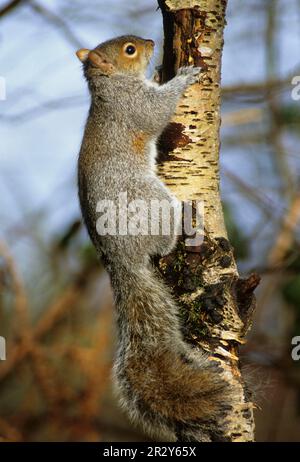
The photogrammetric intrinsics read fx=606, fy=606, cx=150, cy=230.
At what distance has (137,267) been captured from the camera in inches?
106

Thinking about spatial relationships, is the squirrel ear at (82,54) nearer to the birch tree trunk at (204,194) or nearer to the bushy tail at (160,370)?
the birch tree trunk at (204,194)

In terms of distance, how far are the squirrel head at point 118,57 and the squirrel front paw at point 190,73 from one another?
88 cm

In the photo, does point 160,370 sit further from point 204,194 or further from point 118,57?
point 118,57

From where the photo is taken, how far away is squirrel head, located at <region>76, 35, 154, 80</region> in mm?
3262

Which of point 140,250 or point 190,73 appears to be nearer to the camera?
point 190,73

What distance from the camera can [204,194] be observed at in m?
2.47

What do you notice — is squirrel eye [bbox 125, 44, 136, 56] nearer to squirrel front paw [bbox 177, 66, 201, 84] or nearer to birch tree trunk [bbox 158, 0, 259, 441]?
birch tree trunk [bbox 158, 0, 259, 441]

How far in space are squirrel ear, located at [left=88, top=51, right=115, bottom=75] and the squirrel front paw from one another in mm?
874

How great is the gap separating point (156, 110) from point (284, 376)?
101 inches

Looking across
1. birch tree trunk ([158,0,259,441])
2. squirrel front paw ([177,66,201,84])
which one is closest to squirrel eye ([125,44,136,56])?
birch tree trunk ([158,0,259,441])

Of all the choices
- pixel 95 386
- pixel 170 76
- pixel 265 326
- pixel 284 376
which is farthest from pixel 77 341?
pixel 170 76

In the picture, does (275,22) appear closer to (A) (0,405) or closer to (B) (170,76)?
(B) (170,76)

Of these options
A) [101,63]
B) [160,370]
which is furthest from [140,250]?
[101,63]

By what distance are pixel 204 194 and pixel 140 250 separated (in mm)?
426
